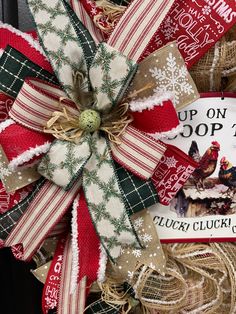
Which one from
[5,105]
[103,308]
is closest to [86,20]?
[5,105]

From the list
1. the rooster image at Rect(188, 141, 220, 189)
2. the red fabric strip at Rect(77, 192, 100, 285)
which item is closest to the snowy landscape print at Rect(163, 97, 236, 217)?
the rooster image at Rect(188, 141, 220, 189)

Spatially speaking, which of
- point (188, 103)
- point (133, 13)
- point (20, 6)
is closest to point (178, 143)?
point (188, 103)

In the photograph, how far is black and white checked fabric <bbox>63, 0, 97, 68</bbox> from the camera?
0.54 m

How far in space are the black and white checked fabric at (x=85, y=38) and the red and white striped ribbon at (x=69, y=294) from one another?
237mm

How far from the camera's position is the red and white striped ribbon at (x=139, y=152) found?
0.53 meters

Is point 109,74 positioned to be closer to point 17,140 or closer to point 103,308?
point 17,140

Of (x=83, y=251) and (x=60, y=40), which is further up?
(x=60, y=40)

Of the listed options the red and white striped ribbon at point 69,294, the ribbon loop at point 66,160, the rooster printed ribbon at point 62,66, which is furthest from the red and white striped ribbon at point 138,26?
the red and white striped ribbon at point 69,294

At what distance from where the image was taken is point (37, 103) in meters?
0.53

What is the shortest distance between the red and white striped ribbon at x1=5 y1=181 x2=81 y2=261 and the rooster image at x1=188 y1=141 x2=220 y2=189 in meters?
0.14

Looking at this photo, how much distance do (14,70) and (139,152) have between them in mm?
170

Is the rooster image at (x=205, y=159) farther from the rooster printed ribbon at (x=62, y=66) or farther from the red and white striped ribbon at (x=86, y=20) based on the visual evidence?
the red and white striped ribbon at (x=86, y=20)

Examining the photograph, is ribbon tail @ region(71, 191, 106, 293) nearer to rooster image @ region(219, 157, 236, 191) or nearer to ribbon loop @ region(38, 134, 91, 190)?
ribbon loop @ region(38, 134, 91, 190)

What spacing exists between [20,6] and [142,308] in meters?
0.44
